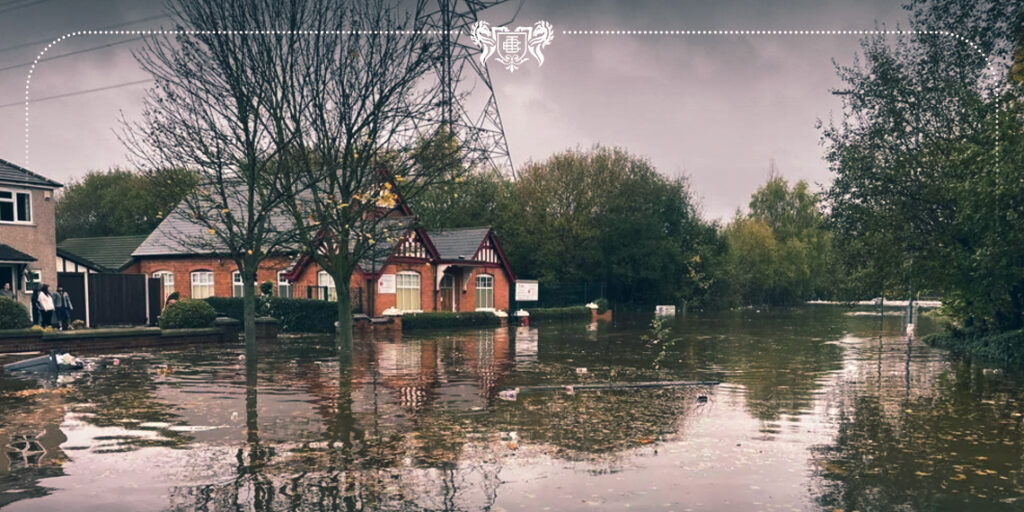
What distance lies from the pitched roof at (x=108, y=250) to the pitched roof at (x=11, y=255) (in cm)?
1783

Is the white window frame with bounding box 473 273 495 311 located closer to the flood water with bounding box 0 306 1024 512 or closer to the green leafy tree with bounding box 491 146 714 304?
the green leafy tree with bounding box 491 146 714 304

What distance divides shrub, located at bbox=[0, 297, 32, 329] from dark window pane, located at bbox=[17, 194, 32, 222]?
930 centimetres

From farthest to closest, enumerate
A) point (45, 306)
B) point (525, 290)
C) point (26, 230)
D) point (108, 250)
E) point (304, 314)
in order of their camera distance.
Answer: point (108, 250) < point (525, 290) < point (304, 314) < point (26, 230) < point (45, 306)

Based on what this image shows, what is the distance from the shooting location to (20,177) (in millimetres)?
30172

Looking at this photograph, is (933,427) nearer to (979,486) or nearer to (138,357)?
(979,486)

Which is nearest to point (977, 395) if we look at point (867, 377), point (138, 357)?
point (867, 377)

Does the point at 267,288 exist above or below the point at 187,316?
above

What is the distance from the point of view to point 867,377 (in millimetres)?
17141

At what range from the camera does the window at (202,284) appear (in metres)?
41.0

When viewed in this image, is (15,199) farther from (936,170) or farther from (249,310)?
(936,170)

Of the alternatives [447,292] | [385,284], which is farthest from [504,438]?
[447,292]

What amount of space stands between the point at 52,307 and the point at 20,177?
26.1 ft

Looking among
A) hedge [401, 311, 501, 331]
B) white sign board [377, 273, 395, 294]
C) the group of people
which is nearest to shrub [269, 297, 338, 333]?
hedge [401, 311, 501, 331]

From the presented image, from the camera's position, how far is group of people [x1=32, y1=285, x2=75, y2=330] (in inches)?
995
